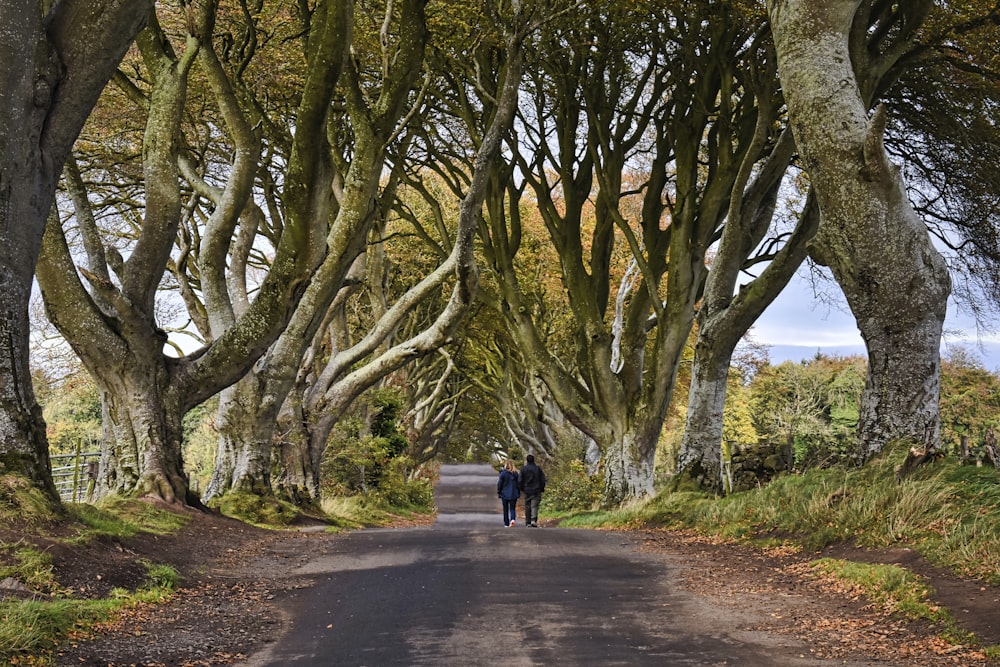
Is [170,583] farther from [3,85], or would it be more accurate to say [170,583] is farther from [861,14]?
[861,14]

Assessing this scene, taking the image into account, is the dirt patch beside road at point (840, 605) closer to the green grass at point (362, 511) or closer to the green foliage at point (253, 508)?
the green foliage at point (253, 508)

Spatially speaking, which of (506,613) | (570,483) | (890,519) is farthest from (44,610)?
(570,483)

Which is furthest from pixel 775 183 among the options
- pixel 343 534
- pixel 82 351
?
pixel 82 351

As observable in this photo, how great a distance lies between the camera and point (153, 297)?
12.8 m

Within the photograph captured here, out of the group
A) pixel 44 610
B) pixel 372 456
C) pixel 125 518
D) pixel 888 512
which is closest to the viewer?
pixel 44 610

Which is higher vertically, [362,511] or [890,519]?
[890,519]

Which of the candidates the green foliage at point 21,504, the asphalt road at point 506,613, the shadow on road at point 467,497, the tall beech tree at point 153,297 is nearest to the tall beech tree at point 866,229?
the asphalt road at point 506,613

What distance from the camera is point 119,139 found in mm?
19297

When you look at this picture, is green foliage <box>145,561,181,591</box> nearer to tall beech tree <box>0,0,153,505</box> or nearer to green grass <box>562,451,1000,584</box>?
tall beech tree <box>0,0,153,505</box>

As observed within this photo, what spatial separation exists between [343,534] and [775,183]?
331 inches

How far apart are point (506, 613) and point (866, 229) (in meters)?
5.03

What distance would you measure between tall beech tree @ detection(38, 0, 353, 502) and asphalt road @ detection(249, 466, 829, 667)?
3.10 m

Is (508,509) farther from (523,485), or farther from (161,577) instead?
(161,577)

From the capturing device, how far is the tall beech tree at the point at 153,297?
12.2 metres
